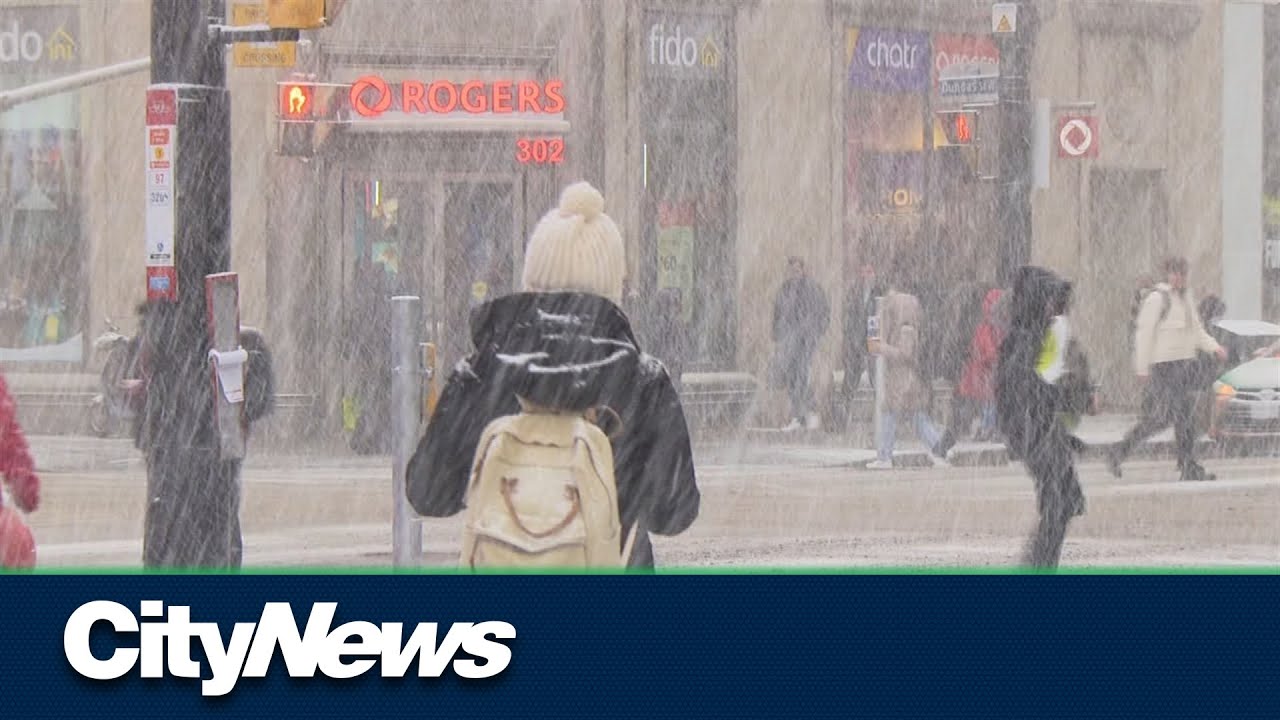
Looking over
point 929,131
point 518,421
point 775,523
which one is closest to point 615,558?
point 518,421

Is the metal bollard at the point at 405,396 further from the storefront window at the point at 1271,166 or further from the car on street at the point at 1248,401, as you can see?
the storefront window at the point at 1271,166

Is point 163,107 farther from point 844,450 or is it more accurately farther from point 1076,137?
point 1076,137

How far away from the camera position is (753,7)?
24.9m

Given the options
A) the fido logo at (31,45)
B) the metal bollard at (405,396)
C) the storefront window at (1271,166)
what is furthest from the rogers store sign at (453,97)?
the metal bollard at (405,396)

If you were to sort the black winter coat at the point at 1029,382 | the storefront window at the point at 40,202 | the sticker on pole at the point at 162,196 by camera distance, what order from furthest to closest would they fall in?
the storefront window at the point at 40,202, the black winter coat at the point at 1029,382, the sticker on pole at the point at 162,196

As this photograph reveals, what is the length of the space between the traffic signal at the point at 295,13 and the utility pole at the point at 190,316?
0.69 feet

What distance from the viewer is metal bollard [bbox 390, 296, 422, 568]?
32.8ft

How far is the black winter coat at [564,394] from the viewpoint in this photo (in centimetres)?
506

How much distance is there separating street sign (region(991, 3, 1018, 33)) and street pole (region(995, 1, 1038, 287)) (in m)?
0.03

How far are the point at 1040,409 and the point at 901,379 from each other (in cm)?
978

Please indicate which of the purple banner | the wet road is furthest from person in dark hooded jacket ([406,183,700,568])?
the purple banner

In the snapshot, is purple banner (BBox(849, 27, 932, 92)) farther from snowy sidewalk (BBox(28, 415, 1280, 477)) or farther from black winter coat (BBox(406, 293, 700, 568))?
black winter coat (BBox(406, 293, 700, 568))

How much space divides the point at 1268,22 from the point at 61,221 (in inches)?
619

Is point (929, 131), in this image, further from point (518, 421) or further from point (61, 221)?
point (518, 421)
